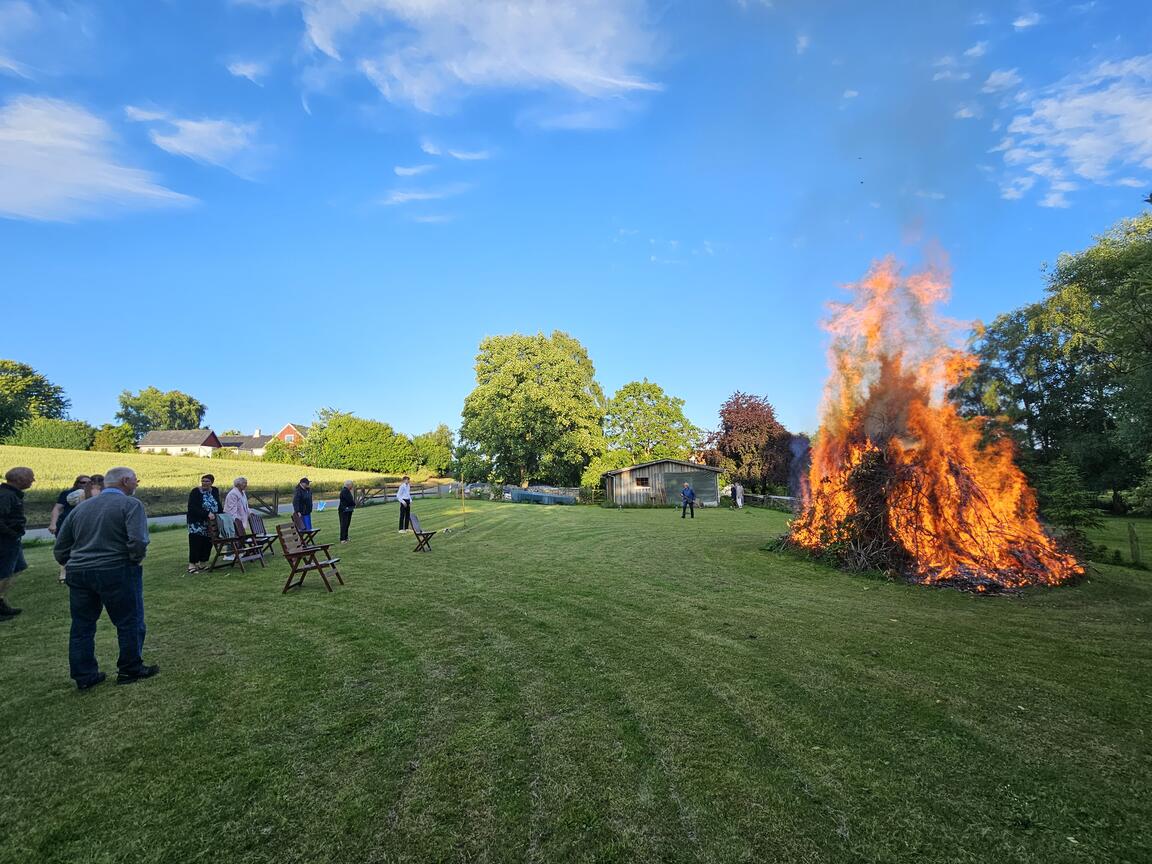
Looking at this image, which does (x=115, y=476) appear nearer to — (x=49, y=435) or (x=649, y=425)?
(x=649, y=425)

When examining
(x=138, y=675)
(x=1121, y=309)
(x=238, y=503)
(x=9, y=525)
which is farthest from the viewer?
(x=1121, y=309)

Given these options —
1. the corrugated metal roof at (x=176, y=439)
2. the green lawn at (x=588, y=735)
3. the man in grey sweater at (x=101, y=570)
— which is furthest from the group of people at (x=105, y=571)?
the corrugated metal roof at (x=176, y=439)

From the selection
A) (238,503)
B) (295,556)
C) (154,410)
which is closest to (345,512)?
(238,503)

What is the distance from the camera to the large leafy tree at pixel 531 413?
45656mm

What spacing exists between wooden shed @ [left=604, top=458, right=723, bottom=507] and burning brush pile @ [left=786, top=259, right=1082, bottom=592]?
22.9 meters

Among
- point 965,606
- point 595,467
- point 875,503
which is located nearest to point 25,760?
point 965,606

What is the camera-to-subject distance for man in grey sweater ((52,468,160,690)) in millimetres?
5102

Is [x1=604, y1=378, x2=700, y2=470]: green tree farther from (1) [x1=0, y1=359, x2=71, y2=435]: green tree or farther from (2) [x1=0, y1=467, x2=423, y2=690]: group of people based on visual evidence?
(1) [x1=0, y1=359, x2=71, y2=435]: green tree

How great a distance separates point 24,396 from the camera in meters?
65.4

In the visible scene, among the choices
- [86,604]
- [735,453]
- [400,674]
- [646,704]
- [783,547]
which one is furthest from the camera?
[735,453]

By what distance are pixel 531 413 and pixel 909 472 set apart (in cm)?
3606

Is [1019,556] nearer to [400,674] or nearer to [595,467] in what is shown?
[400,674]

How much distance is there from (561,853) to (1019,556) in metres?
11.0

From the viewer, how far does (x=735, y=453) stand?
41406 millimetres
